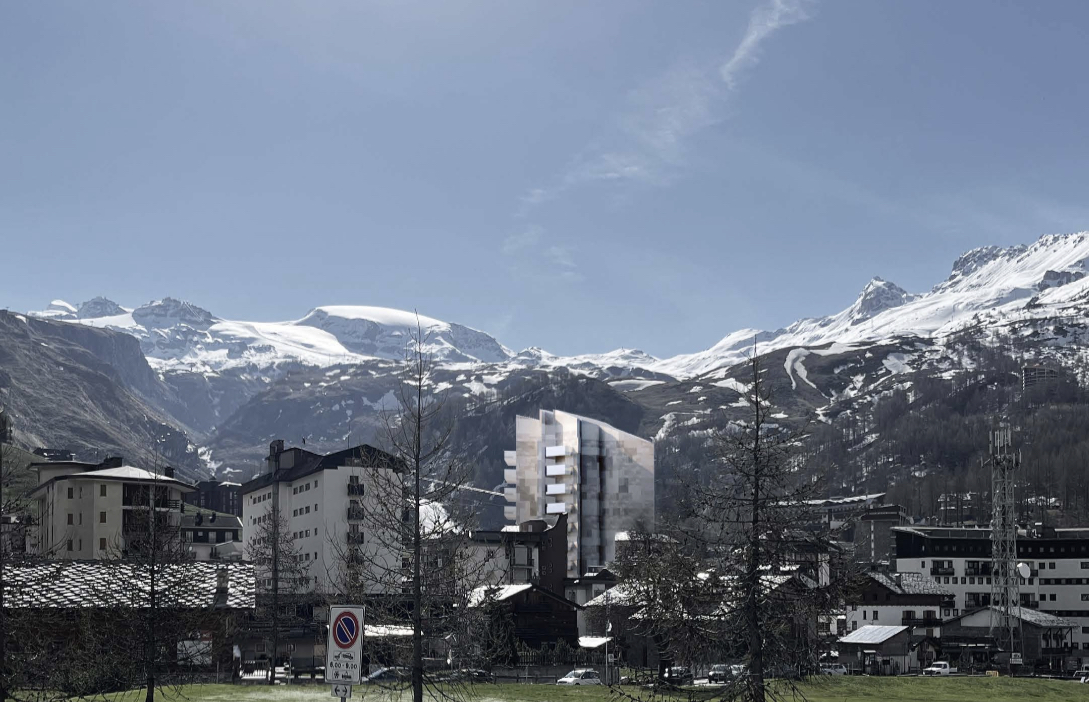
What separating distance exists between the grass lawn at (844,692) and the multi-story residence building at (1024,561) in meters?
101

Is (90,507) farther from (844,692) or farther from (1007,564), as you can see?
(844,692)

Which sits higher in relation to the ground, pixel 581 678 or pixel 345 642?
pixel 345 642

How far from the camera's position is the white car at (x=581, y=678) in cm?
8756

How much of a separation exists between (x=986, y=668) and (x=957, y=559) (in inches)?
2879

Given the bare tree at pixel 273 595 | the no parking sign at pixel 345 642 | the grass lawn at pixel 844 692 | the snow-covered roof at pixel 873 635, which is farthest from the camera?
the snow-covered roof at pixel 873 635

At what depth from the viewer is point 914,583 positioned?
589ft

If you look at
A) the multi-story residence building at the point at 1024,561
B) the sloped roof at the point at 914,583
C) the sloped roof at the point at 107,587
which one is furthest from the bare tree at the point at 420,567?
the multi-story residence building at the point at 1024,561

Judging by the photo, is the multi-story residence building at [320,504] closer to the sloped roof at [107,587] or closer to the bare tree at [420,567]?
the sloped roof at [107,587]

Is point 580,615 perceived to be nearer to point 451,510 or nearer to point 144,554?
point 144,554

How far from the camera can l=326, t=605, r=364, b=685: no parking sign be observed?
83.7 ft

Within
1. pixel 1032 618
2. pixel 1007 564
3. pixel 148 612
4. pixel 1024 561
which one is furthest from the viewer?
pixel 1024 561

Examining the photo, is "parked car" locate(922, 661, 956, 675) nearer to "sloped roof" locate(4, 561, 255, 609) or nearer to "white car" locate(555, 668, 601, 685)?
"white car" locate(555, 668, 601, 685)

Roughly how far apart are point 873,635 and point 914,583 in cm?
5736

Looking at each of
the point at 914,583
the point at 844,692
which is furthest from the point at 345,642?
the point at 914,583
